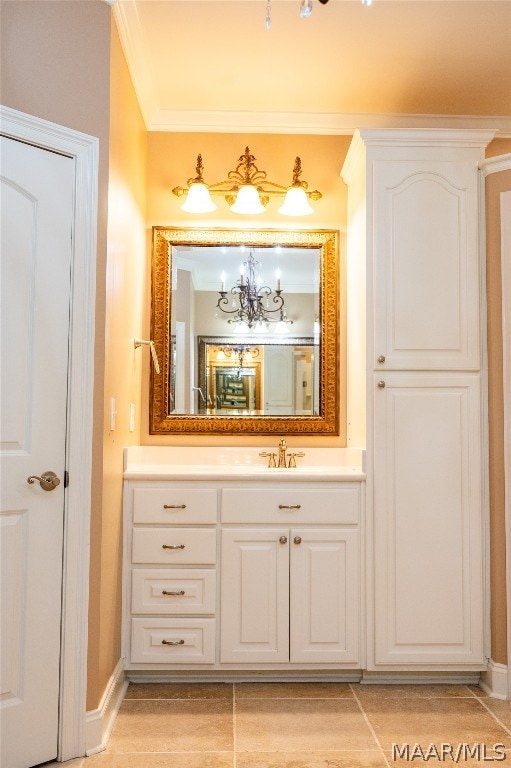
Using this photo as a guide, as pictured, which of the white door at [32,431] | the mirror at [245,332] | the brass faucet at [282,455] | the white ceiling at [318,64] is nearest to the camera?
the white door at [32,431]

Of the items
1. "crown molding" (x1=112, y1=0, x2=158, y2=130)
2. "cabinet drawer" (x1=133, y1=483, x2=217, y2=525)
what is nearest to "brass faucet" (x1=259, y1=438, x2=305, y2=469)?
"cabinet drawer" (x1=133, y1=483, x2=217, y2=525)

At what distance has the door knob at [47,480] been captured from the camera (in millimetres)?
2152

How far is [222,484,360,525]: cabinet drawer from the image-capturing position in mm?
2809

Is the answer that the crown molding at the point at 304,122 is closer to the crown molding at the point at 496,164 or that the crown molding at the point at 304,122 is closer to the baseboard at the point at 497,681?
the crown molding at the point at 496,164

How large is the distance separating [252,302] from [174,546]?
4.21 feet

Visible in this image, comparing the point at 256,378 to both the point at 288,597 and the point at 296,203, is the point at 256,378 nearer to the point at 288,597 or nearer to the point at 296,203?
the point at 296,203

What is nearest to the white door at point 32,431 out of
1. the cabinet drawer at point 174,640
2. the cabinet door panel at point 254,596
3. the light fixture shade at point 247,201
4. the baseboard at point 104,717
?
the baseboard at point 104,717

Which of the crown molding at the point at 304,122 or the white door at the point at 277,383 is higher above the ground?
the crown molding at the point at 304,122

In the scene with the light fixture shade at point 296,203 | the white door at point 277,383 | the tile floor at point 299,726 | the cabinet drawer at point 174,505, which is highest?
the light fixture shade at point 296,203

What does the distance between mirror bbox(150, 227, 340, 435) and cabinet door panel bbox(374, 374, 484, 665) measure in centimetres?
56

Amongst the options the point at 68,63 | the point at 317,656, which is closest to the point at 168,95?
the point at 68,63

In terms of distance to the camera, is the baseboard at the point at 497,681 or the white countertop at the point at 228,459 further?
the white countertop at the point at 228,459

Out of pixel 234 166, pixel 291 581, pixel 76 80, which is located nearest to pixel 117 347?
pixel 76 80

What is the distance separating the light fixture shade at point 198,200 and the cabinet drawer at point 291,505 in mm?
1394
